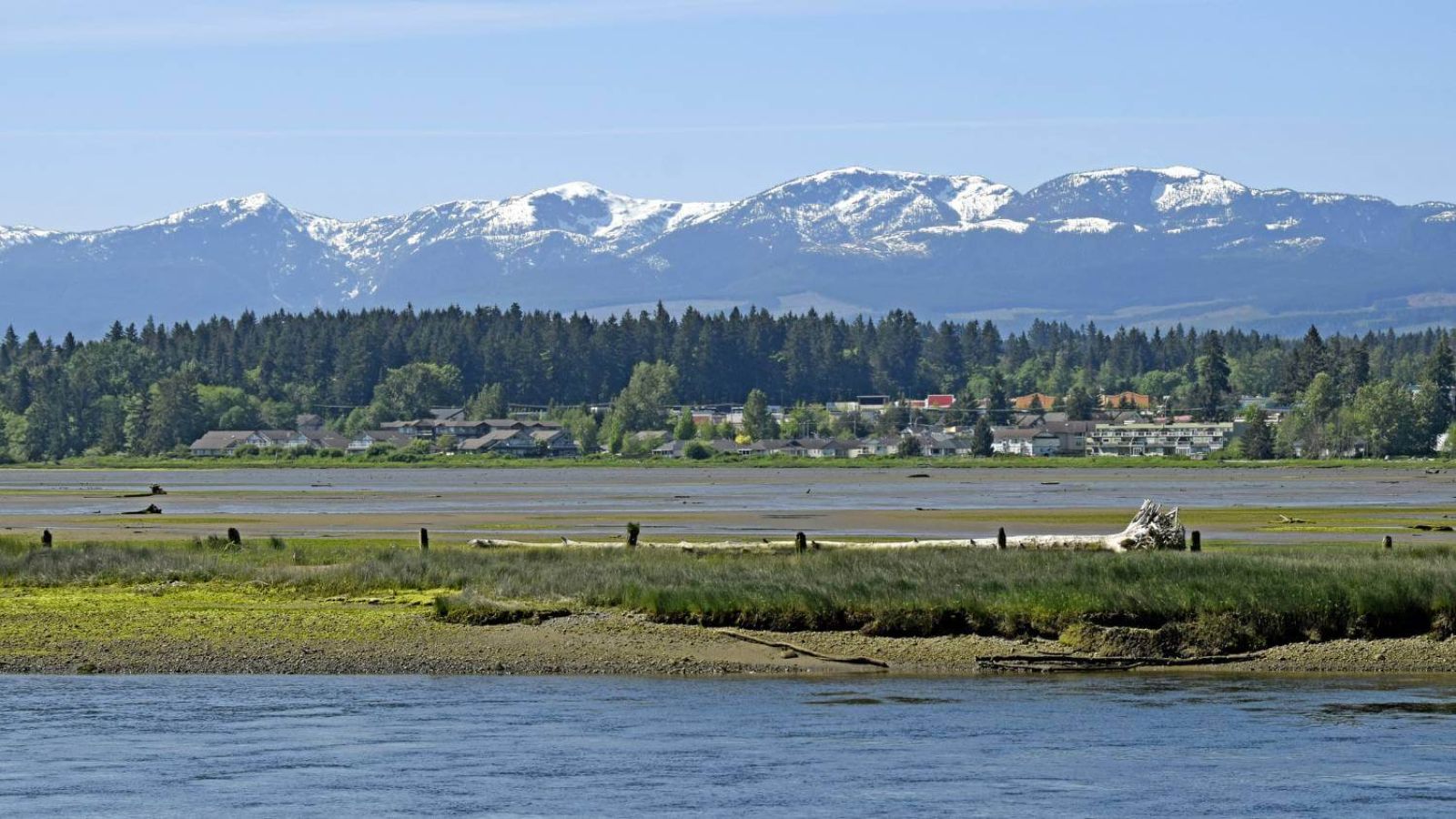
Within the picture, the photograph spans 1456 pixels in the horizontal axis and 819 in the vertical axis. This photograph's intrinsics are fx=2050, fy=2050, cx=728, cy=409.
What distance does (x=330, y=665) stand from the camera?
3806cm

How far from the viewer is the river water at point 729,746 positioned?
87.5 feet

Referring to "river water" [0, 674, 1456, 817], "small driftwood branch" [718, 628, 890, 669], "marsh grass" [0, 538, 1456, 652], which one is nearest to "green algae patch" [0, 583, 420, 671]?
"marsh grass" [0, 538, 1456, 652]

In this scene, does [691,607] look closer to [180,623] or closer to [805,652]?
[805,652]

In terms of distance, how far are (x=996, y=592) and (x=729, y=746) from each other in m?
10.8

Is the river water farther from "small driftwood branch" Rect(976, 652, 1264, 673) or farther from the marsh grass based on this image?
the marsh grass

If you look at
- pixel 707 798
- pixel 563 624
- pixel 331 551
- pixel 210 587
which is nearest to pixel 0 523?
pixel 331 551

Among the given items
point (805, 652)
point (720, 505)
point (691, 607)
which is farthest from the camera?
point (720, 505)

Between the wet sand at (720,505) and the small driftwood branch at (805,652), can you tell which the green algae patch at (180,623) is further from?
the wet sand at (720,505)

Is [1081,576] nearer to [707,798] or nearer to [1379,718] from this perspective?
[1379,718]

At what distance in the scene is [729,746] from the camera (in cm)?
2998

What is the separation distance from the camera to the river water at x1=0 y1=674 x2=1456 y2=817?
2667cm

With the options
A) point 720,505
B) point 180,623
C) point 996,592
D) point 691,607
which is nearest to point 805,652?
point 691,607

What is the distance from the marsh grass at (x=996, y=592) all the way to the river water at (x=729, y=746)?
7.56 feet

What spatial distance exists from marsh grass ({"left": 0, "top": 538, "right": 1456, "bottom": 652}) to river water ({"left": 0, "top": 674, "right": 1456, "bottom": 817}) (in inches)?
90.8
